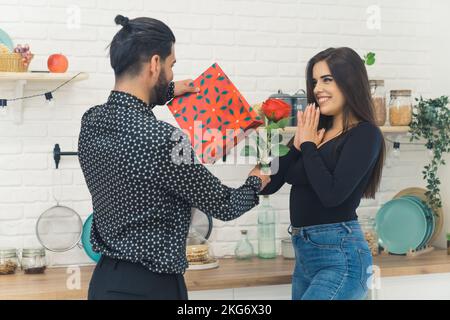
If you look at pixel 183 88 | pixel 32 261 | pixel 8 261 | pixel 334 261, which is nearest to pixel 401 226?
pixel 334 261

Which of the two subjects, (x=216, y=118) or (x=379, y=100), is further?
(x=379, y=100)

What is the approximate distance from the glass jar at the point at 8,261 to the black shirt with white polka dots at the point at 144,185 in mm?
1187

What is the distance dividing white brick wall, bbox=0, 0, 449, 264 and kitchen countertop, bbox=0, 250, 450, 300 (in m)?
0.23

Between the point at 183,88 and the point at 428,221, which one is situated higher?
the point at 183,88

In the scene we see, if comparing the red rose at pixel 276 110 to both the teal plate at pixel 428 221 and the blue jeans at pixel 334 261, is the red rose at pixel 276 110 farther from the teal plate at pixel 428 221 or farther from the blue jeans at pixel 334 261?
the teal plate at pixel 428 221

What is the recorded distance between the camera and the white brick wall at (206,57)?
3143 mm

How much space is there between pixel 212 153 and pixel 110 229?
0.54m

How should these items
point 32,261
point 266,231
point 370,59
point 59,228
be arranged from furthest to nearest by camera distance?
1. point 266,231
2. point 370,59
3. point 59,228
4. point 32,261

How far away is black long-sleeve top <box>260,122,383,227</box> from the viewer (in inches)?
91.8

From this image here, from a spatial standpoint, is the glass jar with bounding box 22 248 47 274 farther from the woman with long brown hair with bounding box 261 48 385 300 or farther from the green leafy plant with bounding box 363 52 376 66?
the green leafy plant with bounding box 363 52 376 66

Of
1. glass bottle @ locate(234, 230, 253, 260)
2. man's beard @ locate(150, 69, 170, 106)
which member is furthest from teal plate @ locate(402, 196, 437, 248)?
man's beard @ locate(150, 69, 170, 106)

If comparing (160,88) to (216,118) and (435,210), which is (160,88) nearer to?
(216,118)

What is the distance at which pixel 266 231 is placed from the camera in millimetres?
3453

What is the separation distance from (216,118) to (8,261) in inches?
51.2
